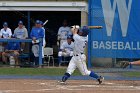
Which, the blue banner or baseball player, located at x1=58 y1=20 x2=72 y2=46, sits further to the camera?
baseball player, located at x1=58 y1=20 x2=72 y2=46

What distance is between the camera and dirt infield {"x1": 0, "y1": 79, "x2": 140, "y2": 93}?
12938 mm

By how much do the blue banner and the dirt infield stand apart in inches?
199

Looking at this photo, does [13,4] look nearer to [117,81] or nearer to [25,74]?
[25,74]

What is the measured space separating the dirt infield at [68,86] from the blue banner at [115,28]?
16.6ft

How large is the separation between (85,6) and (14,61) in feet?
13.0

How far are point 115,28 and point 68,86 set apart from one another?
23.0 feet

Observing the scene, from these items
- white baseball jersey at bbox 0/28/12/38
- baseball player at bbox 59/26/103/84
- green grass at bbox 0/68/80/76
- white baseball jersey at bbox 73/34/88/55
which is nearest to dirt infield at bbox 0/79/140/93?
baseball player at bbox 59/26/103/84

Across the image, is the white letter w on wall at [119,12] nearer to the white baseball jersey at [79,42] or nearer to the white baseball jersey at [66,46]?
the white baseball jersey at [66,46]

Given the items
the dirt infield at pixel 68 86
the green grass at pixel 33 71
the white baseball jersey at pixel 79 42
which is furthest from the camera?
the green grass at pixel 33 71

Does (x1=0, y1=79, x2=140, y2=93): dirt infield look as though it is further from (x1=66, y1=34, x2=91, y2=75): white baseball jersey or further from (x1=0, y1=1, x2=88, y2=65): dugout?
(x1=0, y1=1, x2=88, y2=65): dugout

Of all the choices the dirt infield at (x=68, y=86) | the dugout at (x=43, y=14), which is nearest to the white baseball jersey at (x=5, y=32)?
the dugout at (x=43, y=14)

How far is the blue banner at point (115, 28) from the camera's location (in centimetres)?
2042

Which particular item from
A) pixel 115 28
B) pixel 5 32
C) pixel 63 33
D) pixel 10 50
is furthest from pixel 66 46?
pixel 5 32

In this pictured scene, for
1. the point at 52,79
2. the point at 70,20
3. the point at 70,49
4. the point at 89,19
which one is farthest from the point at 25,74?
A: the point at 70,20
